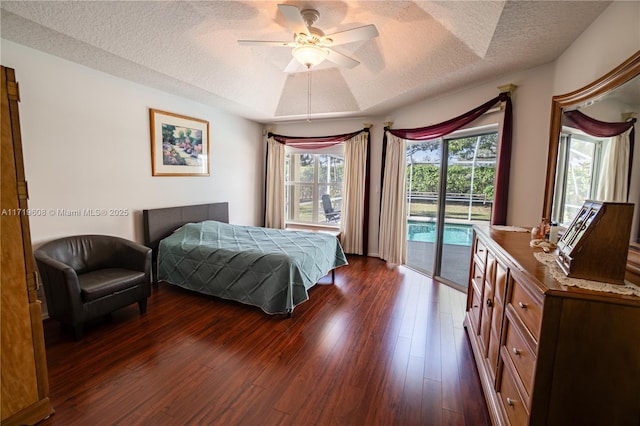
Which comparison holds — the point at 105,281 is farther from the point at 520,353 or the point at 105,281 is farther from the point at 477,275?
the point at 477,275

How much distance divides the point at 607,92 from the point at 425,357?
209 cm

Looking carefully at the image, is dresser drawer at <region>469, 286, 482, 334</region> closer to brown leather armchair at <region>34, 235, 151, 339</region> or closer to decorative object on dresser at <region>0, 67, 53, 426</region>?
decorative object on dresser at <region>0, 67, 53, 426</region>

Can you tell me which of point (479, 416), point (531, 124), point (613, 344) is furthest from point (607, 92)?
point (479, 416)

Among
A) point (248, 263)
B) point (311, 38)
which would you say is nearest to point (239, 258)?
point (248, 263)

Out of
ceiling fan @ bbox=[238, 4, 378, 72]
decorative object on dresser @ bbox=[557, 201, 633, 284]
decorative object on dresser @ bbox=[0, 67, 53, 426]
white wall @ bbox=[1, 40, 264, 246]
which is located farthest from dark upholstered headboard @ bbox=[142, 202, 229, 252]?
decorative object on dresser @ bbox=[557, 201, 633, 284]

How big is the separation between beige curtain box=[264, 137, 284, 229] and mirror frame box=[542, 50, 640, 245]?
4.09 meters

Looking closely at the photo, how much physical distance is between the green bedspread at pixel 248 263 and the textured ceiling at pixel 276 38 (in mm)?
1889

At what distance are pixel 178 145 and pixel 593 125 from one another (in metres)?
4.24

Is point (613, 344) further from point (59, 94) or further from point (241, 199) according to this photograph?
point (241, 199)

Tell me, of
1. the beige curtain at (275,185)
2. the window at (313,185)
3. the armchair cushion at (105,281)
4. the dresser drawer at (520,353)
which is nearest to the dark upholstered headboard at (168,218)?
the armchair cushion at (105,281)

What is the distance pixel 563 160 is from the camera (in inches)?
83.2

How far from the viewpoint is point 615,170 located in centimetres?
150

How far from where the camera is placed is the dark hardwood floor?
169 cm

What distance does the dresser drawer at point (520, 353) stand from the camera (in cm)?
119
